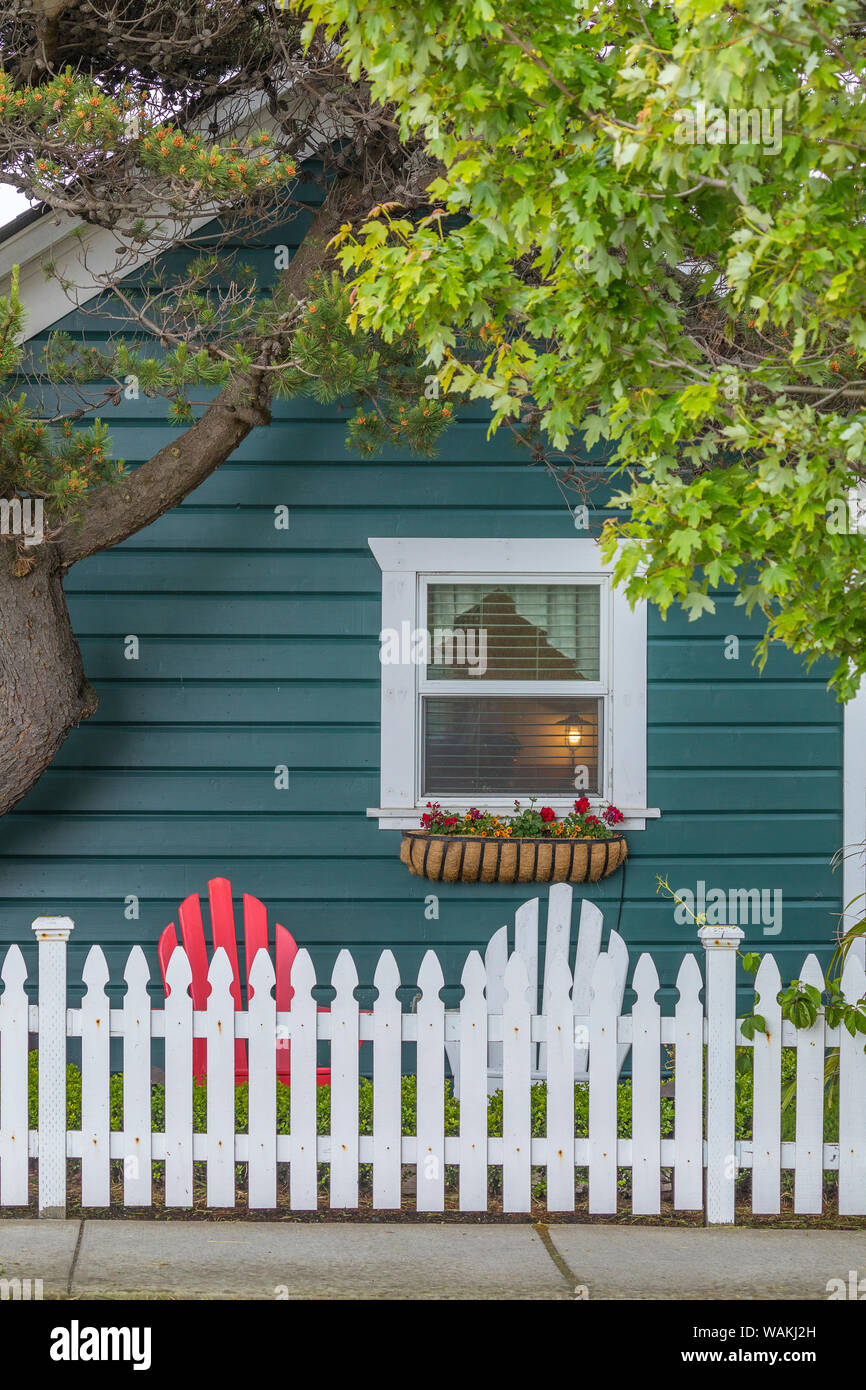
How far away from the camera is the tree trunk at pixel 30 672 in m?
4.53

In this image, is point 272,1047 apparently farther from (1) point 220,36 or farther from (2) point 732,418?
(1) point 220,36

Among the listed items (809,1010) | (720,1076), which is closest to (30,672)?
(720,1076)

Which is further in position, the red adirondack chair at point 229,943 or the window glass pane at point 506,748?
the window glass pane at point 506,748

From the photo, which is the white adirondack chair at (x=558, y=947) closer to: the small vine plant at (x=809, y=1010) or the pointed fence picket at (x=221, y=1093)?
the small vine plant at (x=809, y=1010)

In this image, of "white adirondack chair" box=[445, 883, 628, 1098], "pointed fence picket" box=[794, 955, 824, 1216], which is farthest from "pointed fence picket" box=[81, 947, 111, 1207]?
"pointed fence picket" box=[794, 955, 824, 1216]

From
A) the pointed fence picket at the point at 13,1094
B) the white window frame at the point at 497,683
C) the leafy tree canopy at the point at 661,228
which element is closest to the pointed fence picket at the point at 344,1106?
the pointed fence picket at the point at 13,1094

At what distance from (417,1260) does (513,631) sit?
309 cm

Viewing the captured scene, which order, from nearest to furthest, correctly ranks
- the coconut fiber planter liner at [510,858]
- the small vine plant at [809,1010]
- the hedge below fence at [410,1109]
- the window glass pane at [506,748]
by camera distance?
the small vine plant at [809,1010], the hedge below fence at [410,1109], the coconut fiber planter liner at [510,858], the window glass pane at [506,748]

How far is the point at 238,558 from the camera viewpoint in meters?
5.52

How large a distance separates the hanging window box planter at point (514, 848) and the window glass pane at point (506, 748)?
→ 0.80 ft

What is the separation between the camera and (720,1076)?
3775 millimetres

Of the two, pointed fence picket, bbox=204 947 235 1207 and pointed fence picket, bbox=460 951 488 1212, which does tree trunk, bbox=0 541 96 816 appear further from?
pointed fence picket, bbox=460 951 488 1212

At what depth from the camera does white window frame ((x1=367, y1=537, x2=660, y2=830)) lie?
5488mm
